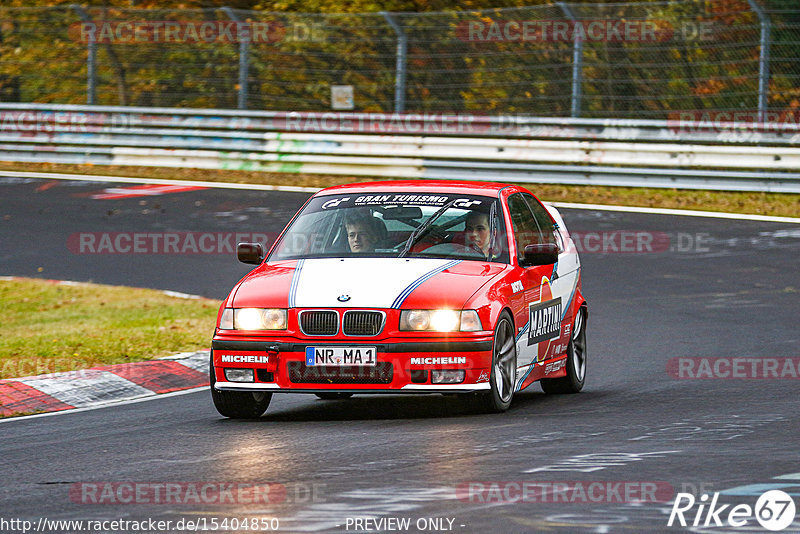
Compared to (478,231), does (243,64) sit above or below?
above

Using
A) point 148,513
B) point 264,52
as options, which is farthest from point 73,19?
point 148,513

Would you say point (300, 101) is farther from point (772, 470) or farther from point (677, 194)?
point (772, 470)

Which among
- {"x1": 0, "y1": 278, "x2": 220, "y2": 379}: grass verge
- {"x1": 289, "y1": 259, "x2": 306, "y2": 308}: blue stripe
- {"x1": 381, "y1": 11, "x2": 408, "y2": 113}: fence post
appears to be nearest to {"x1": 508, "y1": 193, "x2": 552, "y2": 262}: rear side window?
{"x1": 289, "y1": 259, "x2": 306, "y2": 308}: blue stripe

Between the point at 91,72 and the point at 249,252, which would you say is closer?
the point at 249,252

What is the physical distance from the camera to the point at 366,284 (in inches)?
349

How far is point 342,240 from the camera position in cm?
982

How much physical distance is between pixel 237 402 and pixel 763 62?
15.3 meters

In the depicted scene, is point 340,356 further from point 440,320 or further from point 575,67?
point 575,67

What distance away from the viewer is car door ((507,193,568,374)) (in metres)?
9.57

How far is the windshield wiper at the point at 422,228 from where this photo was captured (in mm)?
9641

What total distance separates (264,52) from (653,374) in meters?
17.6


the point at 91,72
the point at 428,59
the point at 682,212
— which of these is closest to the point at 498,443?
the point at 682,212

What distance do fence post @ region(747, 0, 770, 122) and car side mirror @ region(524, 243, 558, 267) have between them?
45.2 feet
